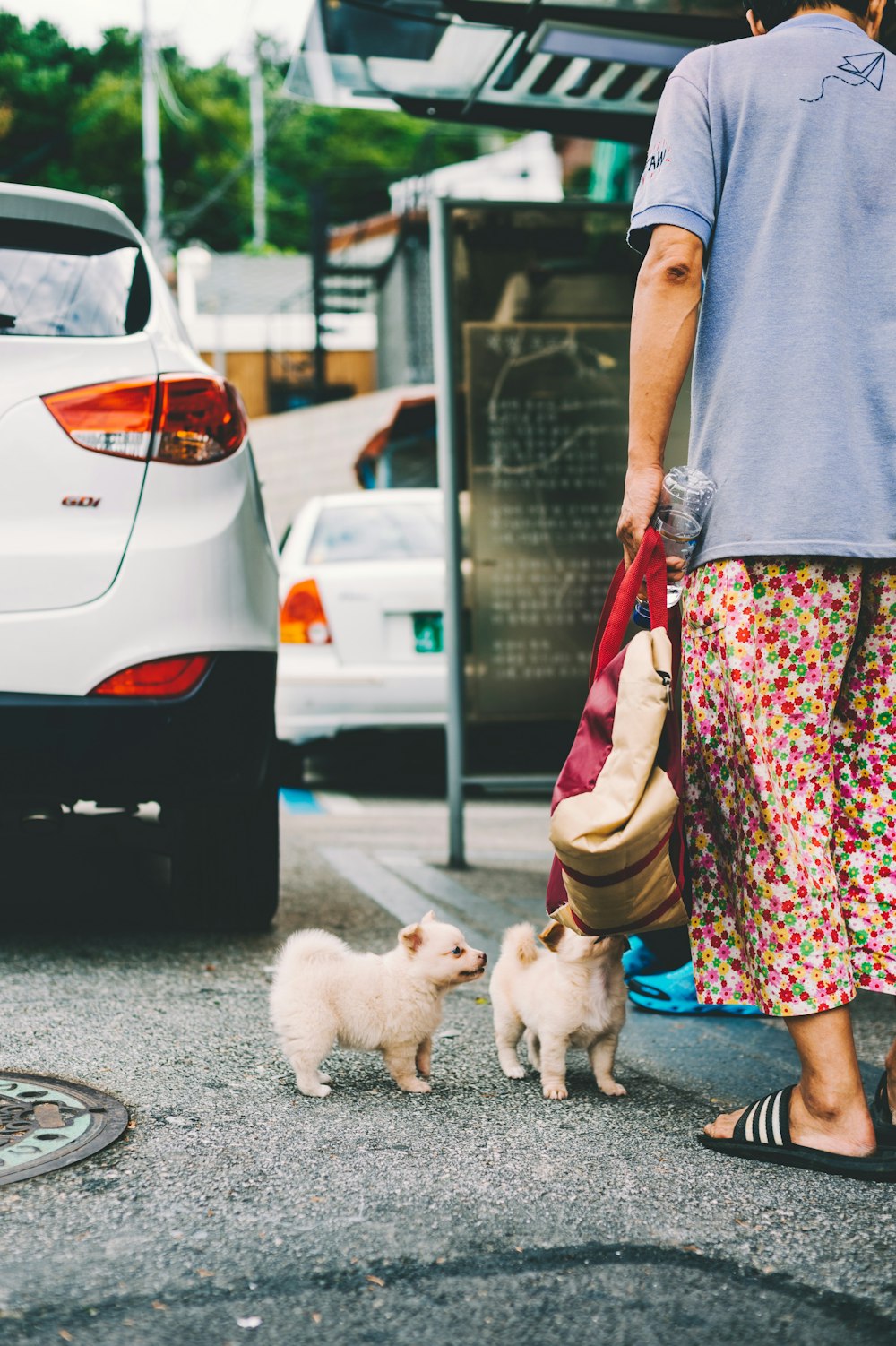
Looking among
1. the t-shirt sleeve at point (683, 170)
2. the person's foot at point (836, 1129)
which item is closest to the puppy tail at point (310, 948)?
the person's foot at point (836, 1129)

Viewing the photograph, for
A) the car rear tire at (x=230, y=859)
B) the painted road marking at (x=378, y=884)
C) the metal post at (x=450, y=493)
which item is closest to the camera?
the car rear tire at (x=230, y=859)

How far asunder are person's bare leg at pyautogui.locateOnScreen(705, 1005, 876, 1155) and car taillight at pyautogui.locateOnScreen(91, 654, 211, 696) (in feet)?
5.88

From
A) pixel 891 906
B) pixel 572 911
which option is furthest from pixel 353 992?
pixel 891 906

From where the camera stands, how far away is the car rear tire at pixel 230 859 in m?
4.33

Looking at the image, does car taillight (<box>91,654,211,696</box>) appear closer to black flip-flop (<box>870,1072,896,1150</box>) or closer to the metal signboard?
black flip-flop (<box>870,1072,896,1150</box>)

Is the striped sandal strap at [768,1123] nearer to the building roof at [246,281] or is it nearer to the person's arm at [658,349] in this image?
the person's arm at [658,349]

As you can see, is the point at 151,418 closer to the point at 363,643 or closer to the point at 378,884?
the point at 378,884

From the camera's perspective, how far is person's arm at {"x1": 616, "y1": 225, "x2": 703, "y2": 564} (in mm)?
2645

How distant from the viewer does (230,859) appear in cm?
441

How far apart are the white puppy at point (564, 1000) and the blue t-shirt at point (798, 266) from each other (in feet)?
2.94

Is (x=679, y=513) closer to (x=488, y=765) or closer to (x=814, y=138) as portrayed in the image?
(x=814, y=138)

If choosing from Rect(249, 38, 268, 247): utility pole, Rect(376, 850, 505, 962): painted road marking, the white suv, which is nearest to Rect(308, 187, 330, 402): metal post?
Rect(249, 38, 268, 247): utility pole

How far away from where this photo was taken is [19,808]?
13.2ft

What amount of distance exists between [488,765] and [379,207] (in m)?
45.3
